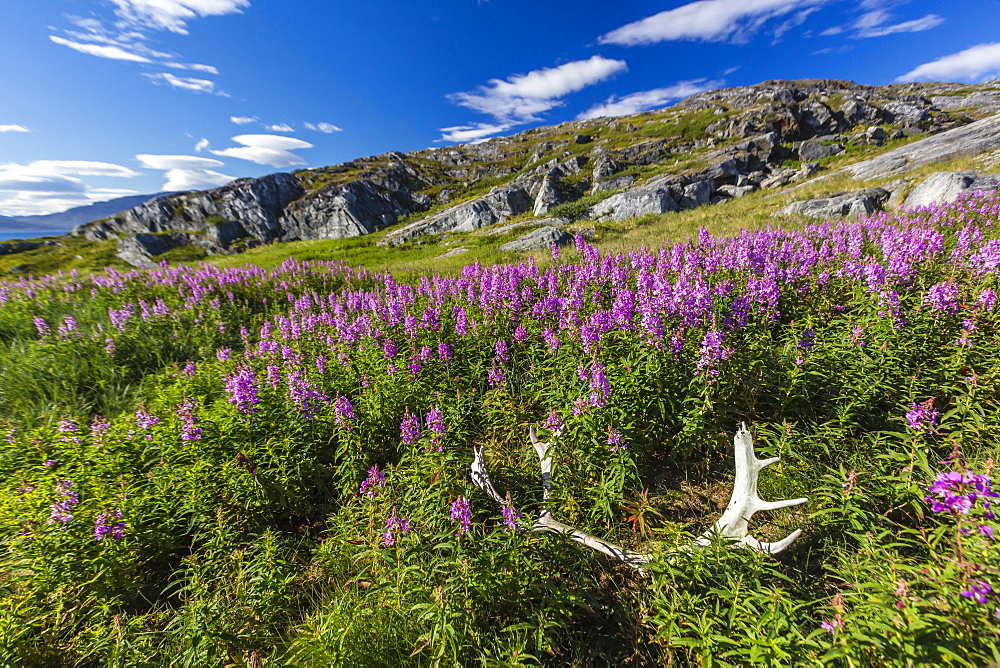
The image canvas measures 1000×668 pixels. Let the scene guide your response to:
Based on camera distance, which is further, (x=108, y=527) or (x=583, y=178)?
(x=583, y=178)

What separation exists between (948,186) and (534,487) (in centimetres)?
1928

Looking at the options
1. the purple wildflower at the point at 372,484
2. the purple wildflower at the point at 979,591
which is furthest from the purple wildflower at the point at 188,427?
the purple wildflower at the point at 979,591

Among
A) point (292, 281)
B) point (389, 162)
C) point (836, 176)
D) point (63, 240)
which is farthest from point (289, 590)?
point (63, 240)

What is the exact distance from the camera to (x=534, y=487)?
4.30m

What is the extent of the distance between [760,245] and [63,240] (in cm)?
14679

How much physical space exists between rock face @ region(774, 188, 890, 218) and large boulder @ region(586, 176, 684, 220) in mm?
12999

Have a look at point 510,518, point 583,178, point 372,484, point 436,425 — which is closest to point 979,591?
point 510,518

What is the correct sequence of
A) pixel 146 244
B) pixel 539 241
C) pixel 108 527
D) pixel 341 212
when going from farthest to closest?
pixel 146 244
pixel 341 212
pixel 539 241
pixel 108 527

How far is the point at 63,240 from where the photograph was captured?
91.4 m

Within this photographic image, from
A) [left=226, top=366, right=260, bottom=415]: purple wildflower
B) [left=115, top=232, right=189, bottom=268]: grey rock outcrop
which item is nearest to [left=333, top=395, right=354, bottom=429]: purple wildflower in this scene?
[left=226, top=366, right=260, bottom=415]: purple wildflower

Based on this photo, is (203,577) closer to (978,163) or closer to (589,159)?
(978,163)

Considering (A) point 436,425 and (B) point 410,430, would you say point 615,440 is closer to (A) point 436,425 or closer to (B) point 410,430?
(A) point 436,425

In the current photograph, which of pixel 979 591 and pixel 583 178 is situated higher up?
pixel 583 178

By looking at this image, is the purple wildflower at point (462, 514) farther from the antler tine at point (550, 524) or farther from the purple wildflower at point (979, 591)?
the purple wildflower at point (979, 591)
